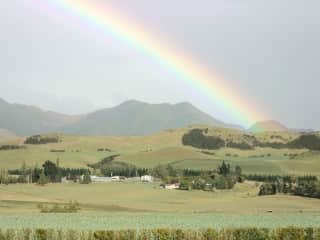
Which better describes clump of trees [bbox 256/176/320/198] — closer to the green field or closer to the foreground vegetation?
the green field

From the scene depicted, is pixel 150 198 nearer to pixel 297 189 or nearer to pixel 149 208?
pixel 149 208

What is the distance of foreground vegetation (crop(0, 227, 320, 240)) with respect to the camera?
51062 millimetres

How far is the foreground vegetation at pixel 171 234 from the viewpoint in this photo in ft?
168

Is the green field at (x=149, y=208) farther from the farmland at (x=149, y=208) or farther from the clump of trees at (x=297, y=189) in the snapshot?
the clump of trees at (x=297, y=189)

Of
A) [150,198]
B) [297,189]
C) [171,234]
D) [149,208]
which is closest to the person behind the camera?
[171,234]

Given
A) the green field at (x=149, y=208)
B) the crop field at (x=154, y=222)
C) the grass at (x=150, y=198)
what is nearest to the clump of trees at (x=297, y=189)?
the grass at (x=150, y=198)

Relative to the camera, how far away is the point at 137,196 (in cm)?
16925

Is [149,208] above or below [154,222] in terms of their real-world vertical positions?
above

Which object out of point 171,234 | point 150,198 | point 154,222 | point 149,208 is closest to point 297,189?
point 150,198

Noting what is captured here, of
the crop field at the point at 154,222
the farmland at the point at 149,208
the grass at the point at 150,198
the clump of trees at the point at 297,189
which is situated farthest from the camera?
the clump of trees at the point at 297,189

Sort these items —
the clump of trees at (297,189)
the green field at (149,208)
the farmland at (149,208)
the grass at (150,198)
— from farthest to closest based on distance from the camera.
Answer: the clump of trees at (297,189)
the grass at (150,198)
the green field at (149,208)
the farmland at (149,208)

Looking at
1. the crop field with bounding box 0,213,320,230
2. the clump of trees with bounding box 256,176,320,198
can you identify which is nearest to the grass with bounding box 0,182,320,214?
the clump of trees with bounding box 256,176,320,198

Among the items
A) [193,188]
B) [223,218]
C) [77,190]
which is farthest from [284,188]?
[223,218]

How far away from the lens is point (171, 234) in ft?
171
